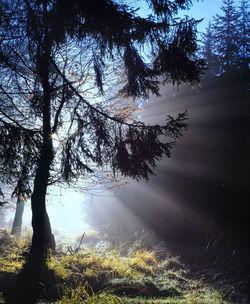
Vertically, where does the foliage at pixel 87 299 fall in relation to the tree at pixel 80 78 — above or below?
below

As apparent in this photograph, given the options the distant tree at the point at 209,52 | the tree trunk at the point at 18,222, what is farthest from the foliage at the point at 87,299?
the distant tree at the point at 209,52

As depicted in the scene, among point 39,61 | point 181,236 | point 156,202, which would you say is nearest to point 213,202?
point 181,236

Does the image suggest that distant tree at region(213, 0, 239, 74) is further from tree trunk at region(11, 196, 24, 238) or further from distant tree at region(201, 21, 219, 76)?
tree trunk at region(11, 196, 24, 238)

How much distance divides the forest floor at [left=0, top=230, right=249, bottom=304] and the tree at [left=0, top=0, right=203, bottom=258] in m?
0.92

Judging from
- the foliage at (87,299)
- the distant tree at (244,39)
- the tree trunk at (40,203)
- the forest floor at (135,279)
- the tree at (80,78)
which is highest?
the distant tree at (244,39)

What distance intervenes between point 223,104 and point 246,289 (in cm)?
1112

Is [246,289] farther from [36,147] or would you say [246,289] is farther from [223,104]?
[223,104]

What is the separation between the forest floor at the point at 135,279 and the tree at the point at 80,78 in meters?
0.92

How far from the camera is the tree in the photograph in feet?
12.1

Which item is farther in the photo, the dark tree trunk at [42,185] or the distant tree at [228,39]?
the distant tree at [228,39]

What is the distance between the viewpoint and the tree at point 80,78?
146 inches

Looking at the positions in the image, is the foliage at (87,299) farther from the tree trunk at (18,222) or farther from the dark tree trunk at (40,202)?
the tree trunk at (18,222)

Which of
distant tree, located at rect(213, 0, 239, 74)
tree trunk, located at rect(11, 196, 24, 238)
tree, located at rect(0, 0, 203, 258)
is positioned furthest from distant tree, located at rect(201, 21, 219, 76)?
tree trunk, located at rect(11, 196, 24, 238)

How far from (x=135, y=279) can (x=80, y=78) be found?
5575mm
